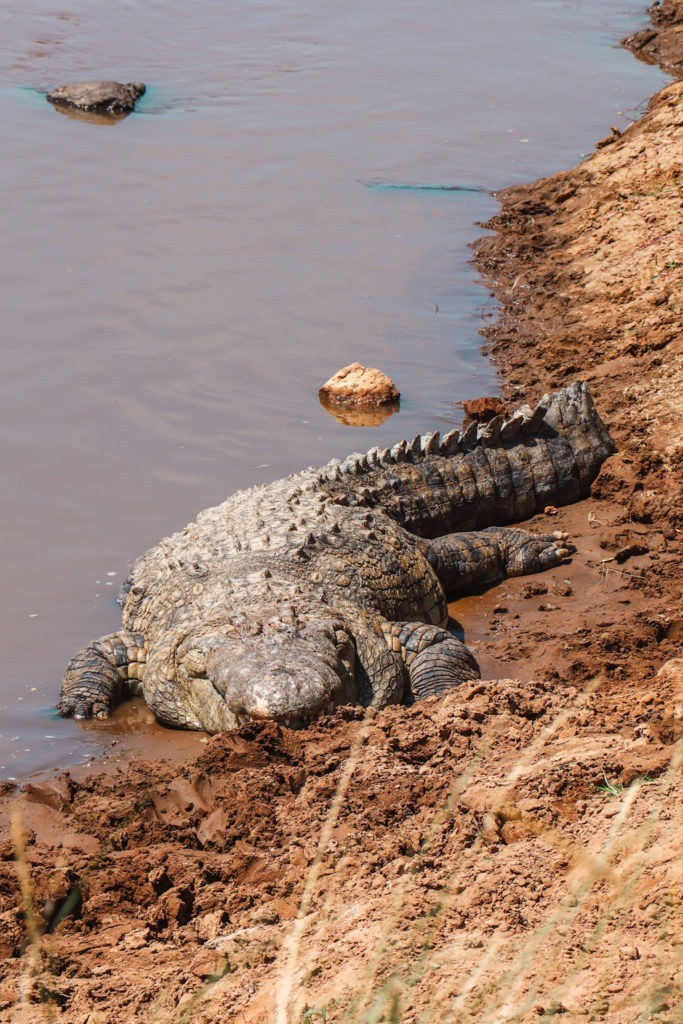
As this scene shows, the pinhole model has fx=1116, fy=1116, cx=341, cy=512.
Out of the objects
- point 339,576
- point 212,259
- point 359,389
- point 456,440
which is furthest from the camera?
point 212,259

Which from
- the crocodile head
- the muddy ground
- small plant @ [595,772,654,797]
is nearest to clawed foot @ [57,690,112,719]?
the crocodile head

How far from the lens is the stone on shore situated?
31.4 feet

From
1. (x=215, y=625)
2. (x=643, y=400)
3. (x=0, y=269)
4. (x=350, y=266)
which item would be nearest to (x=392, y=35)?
(x=350, y=266)

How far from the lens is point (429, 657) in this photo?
583 centimetres

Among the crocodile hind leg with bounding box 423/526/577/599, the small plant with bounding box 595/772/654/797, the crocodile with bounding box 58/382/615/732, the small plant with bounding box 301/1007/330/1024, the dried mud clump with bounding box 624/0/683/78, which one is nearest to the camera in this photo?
the small plant with bounding box 301/1007/330/1024

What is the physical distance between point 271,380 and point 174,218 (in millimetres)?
4215

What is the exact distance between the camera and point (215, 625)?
18.9 feet

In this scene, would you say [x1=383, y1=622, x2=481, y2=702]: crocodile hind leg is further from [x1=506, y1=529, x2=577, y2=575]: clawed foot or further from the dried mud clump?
the dried mud clump

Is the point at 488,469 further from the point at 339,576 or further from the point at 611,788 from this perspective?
the point at 611,788

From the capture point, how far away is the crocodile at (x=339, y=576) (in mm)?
5508

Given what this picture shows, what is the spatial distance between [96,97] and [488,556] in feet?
42.7

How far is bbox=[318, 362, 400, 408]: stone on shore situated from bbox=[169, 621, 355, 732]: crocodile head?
4161mm

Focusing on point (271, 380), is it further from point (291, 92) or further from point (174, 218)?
point (291, 92)

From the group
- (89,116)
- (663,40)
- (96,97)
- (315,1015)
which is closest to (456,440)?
(315,1015)
